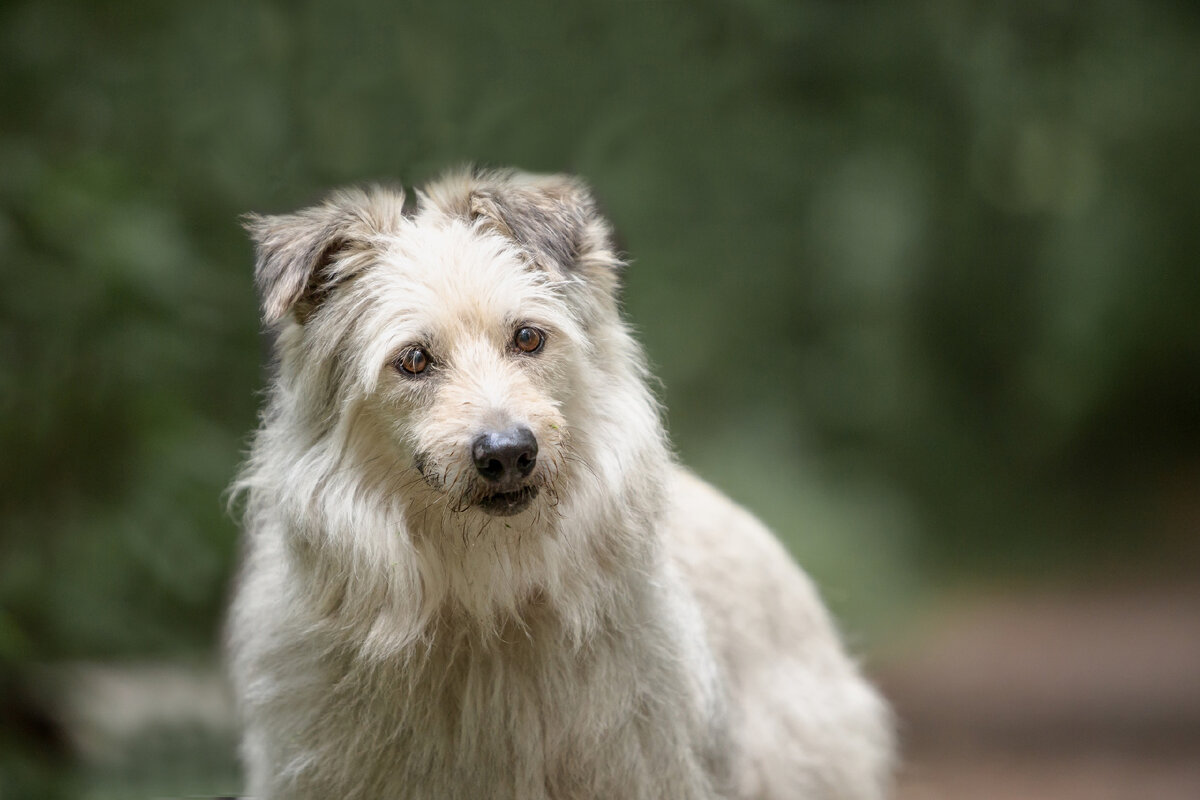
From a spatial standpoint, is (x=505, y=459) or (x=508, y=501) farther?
(x=508, y=501)

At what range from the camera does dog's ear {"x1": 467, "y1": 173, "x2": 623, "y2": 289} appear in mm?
2768

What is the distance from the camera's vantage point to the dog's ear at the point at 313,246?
267cm

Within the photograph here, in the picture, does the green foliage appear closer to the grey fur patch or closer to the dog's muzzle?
the grey fur patch

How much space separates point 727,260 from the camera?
7031mm

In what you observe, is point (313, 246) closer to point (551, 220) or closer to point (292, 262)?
point (292, 262)

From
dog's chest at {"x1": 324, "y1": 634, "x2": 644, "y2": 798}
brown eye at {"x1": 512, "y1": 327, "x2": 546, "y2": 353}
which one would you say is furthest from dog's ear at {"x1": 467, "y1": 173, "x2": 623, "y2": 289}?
dog's chest at {"x1": 324, "y1": 634, "x2": 644, "y2": 798}

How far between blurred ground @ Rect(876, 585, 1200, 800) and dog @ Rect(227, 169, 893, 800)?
296cm

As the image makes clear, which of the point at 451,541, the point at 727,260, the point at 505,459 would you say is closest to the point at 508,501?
the point at 505,459

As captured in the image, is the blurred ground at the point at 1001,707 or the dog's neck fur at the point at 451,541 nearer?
the dog's neck fur at the point at 451,541

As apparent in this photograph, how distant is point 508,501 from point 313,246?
726 millimetres

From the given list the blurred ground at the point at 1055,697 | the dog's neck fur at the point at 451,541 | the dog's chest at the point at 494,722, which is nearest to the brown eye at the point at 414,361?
the dog's neck fur at the point at 451,541

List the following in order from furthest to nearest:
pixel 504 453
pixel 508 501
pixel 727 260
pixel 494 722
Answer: pixel 727 260 < pixel 494 722 < pixel 508 501 < pixel 504 453

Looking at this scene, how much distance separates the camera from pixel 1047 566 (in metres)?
7.21

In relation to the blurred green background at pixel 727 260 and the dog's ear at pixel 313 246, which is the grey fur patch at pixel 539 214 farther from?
the blurred green background at pixel 727 260
